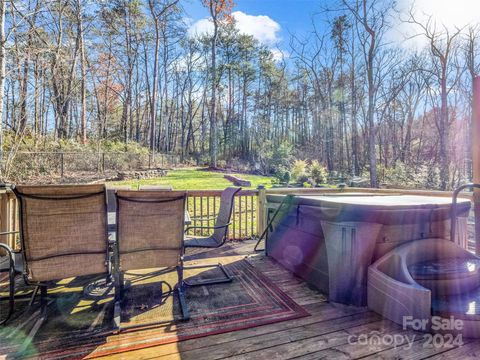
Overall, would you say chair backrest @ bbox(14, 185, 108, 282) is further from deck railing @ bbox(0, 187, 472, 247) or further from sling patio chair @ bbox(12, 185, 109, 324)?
deck railing @ bbox(0, 187, 472, 247)

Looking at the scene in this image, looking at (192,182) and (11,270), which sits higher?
(192,182)

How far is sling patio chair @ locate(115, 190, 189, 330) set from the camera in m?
2.06

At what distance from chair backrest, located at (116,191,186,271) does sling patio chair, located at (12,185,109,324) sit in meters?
0.13

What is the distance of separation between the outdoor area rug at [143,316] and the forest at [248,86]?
5331mm

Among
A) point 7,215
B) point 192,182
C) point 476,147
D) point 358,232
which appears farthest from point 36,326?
point 192,182

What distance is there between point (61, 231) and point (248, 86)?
22.7m

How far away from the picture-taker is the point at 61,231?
191 centimetres

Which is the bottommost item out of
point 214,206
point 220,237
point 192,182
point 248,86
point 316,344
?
point 316,344

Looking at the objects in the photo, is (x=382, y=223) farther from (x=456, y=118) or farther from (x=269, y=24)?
(x=269, y=24)

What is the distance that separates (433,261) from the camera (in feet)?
7.45

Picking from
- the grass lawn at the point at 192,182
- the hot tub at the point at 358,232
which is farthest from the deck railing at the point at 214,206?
the grass lawn at the point at 192,182

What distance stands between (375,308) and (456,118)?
52.9ft

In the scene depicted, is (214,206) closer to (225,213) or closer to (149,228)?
(225,213)

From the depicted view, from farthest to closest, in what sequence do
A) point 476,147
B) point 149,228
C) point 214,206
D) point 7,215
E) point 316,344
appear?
point 214,206
point 7,215
point 476,147
point 149,228
point 316,344
